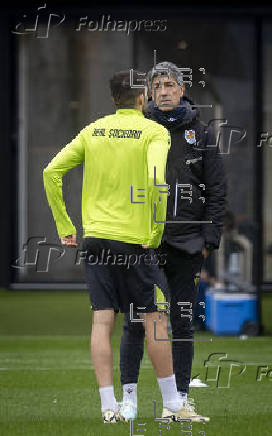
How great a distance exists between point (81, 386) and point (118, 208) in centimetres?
230

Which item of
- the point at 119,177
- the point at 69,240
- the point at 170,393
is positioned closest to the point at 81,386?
the point at 170,393

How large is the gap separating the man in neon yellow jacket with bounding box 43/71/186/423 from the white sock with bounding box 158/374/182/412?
0.10m

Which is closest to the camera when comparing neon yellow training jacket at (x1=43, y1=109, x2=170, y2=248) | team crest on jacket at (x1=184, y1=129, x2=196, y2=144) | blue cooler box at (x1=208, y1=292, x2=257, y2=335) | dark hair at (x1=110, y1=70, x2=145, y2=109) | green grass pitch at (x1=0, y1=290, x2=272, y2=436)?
neon yellow training jacket at (x1=43, y1=109, x2=170, y2=248)

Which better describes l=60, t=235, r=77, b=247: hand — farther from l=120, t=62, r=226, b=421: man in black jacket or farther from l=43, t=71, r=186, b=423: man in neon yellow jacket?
l=120, t=62, r=226, b=421: man in black jacket

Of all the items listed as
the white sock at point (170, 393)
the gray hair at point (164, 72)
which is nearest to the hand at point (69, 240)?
the white sock at point (170, 393)

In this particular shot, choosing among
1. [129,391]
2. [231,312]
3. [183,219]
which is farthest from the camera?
[231,312]

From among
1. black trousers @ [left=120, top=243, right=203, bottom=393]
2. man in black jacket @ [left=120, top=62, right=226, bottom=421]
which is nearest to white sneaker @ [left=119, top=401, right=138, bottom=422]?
man in black jacket @ [left=120, top=62, right=226, bottom=421]

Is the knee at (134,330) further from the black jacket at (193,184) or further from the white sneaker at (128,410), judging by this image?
the black jacket at (193,184)

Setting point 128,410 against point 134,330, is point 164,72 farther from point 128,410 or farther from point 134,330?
point 128,410

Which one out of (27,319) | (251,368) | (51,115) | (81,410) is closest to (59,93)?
(51,115)

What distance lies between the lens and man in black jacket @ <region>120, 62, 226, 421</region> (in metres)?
6.51

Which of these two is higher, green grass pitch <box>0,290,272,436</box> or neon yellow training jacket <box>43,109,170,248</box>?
neon yellow training jacket <box>43,109,170,248</box>

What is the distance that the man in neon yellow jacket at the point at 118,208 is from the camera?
19.7ft

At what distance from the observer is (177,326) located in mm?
6605
